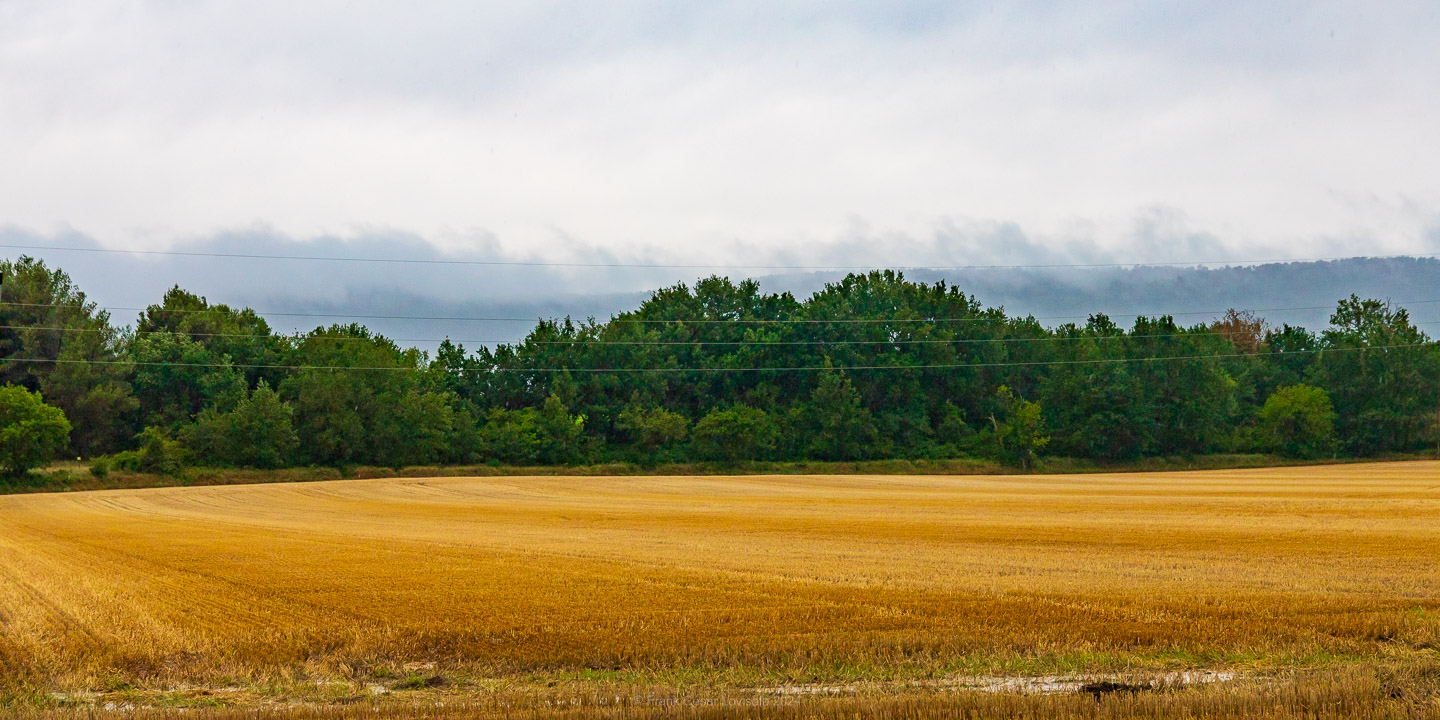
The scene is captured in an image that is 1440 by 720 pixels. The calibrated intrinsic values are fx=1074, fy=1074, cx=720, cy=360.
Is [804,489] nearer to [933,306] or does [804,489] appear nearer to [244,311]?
[933,306]

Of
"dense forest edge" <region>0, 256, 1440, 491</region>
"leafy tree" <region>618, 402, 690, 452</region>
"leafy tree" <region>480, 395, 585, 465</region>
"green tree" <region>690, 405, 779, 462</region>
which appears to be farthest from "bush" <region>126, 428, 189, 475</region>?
"green tree" <region>690, 405, 779, 462</region>

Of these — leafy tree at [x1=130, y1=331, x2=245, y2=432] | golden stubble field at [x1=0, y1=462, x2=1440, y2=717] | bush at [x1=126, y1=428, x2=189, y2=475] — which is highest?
leafy tree at [x1=130, y1=331, x2=245, y2=432]

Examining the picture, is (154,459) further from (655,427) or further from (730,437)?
(730,437)

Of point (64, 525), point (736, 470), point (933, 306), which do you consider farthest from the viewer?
point (933, 306)

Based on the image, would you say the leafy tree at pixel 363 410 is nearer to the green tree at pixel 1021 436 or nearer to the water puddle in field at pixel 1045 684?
the green tree at pixel 1021 436

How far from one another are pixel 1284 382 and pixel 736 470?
213ft

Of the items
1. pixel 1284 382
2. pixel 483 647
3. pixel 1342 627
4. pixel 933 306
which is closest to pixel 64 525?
pixel 483 647

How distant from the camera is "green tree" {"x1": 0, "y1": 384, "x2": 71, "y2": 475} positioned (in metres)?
71.1

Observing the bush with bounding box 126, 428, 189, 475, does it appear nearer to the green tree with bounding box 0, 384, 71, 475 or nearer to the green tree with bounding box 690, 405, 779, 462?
the green tree with bounding box 0, 384, 71, 475

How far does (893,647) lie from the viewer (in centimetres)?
1293

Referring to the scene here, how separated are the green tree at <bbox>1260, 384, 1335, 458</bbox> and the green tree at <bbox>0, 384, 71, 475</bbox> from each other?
10247cm

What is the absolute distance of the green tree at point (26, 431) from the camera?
233ft

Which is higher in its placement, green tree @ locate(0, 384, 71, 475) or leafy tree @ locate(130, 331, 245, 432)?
leafy tree @ locate(130, 331, 245, 432)

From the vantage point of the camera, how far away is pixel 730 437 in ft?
324
